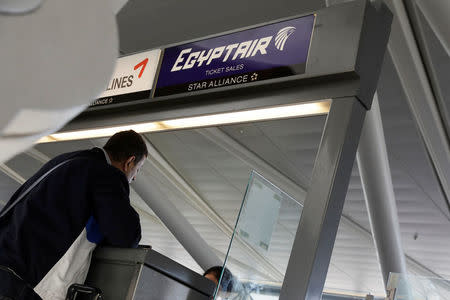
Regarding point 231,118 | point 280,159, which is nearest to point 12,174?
point 280,159

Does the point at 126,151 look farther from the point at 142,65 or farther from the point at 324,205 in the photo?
the point at 324,205

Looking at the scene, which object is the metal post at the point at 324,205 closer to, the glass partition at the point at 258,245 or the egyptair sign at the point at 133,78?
the glass partition at the point at 258,245

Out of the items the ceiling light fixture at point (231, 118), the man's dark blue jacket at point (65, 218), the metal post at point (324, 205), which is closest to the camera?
the metal post at point (324, 205)

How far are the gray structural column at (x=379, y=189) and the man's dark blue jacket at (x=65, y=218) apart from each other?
147 inches

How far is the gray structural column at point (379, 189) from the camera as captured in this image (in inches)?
232

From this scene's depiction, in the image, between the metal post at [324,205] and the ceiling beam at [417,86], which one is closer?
the metal post at [324,205]

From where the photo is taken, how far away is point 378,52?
2844mm

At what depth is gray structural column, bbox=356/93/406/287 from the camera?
5902 mm

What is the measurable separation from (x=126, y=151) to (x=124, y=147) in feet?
0.08

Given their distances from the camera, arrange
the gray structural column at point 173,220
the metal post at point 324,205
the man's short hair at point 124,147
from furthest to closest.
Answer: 1. the gray structural column at point 173,220
2. the man's short hair at point 124,147
3. the metal post at point 324,205

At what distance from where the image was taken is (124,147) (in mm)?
3135

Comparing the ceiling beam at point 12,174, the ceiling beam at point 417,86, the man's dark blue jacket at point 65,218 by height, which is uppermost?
the ceiling beam at point 417,86

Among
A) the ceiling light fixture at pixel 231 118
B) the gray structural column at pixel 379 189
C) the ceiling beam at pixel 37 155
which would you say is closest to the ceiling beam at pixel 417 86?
the gray structural column at pixel 379 189

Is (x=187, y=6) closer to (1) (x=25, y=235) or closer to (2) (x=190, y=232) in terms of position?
(1) (x=25, y=235)
